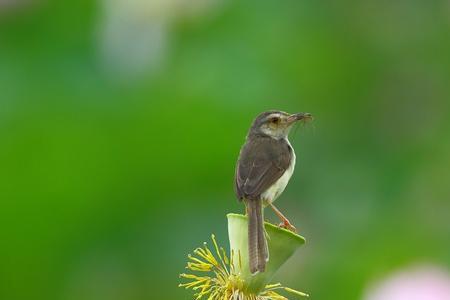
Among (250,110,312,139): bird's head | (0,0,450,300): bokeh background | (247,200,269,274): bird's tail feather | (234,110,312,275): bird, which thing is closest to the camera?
(247,200,269,274): bird's tail feather

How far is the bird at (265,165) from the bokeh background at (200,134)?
54.7 inches

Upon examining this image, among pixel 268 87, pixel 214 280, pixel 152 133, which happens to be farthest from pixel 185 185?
pixel 214 280

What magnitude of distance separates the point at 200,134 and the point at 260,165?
101 inches

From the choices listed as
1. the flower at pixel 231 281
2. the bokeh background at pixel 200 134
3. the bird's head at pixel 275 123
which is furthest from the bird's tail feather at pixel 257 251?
the bokeh background at pixel 200 134

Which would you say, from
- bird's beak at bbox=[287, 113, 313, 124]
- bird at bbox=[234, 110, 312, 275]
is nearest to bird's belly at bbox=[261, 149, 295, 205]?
bird at bbox=[234, 110, 312, 275]

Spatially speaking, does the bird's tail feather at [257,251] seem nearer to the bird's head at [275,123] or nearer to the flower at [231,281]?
the flower at [231,281]

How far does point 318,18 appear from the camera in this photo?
7.51m

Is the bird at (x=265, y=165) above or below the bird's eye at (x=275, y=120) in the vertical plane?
below

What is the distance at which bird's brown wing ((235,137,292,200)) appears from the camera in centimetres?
273

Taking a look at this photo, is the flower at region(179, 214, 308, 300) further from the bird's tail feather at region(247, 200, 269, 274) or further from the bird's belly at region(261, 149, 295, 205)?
the bird's belly at region(261, 149, 295, 205)

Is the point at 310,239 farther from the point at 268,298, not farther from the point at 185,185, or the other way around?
the point at 268,298

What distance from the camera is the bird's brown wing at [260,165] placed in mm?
2729

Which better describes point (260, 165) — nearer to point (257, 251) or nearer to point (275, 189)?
point (275, 189)

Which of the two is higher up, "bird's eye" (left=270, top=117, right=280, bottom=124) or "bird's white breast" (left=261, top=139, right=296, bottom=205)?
"bird's eye" (left=270, top=117, right=280, bottom=124)
